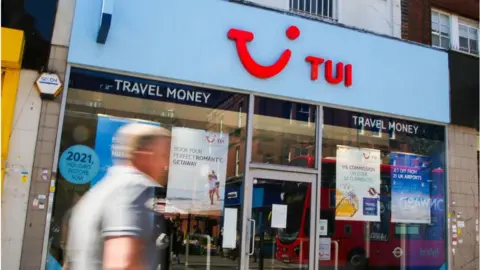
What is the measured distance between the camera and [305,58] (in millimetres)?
6906

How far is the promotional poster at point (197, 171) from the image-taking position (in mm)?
6180

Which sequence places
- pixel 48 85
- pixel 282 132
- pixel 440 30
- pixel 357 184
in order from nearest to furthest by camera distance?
1. pixel 48 85
2. pixel 282 132
3. pixel 357 184
4. pixel 440 30

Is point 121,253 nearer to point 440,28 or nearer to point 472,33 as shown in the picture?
point 440,28

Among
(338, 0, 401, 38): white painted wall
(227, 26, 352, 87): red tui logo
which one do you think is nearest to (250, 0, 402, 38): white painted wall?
(338, 0, 401, 38): white painted wall

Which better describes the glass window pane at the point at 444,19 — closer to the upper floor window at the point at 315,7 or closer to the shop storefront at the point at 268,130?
the shop storefront at the point at 268,130

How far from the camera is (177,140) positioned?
6305mm

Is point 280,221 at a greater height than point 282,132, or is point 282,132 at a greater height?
point 282,132

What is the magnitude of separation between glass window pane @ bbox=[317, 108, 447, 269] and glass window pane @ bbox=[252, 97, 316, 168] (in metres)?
0.29

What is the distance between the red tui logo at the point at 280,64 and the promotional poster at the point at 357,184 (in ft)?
3.74

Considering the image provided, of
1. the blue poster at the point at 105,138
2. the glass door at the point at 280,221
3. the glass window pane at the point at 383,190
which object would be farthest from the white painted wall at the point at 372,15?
the blue poster at the point at 105,138

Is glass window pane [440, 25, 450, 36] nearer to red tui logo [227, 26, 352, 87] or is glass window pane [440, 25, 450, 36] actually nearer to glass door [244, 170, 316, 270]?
red tui logo [227, 26, 352, 87]

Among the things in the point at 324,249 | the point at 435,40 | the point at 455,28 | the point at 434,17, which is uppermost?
the point at 434,17

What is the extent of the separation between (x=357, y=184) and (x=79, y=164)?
169 inches

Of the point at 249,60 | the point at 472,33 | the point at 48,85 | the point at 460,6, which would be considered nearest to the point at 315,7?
the point at 249,60
